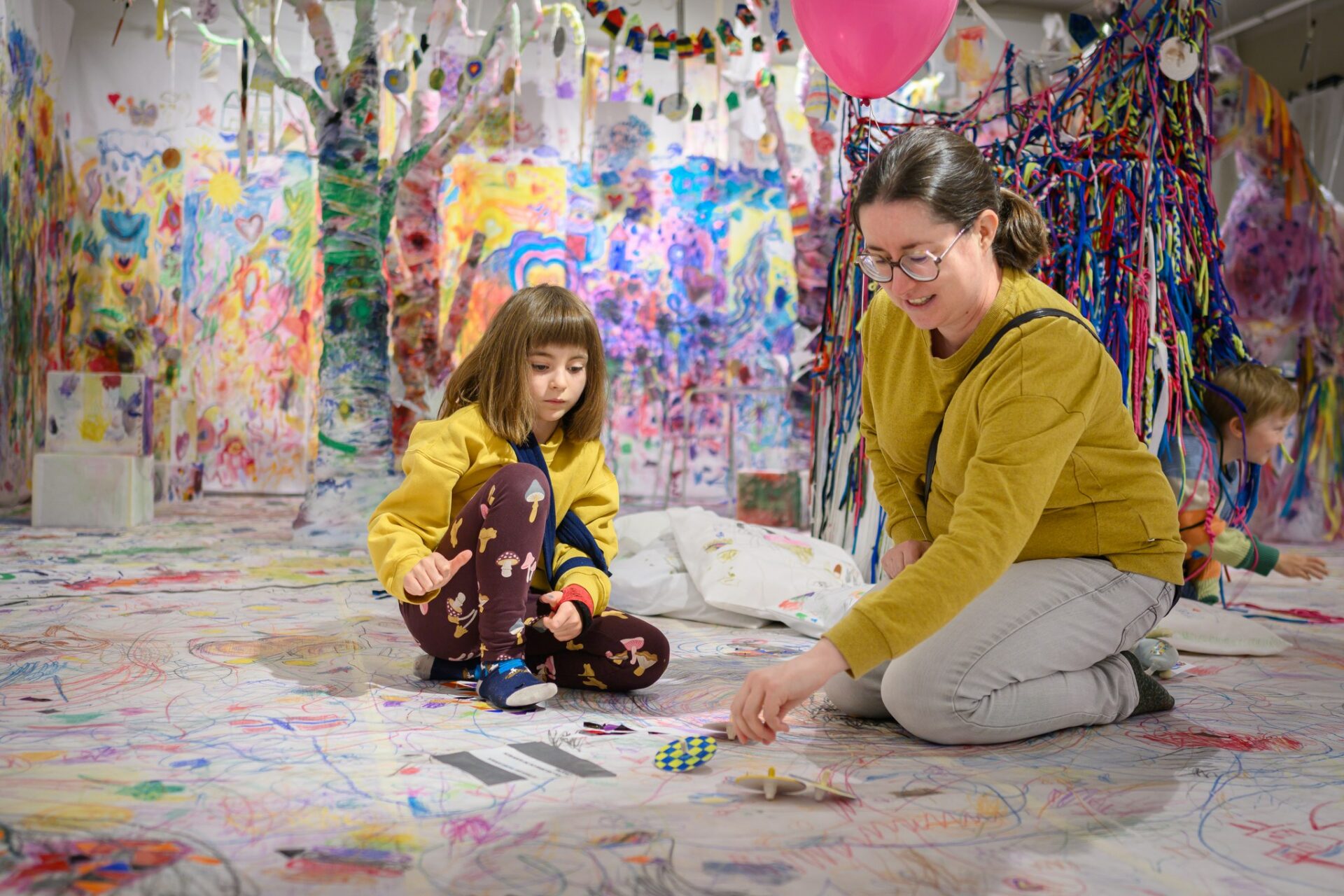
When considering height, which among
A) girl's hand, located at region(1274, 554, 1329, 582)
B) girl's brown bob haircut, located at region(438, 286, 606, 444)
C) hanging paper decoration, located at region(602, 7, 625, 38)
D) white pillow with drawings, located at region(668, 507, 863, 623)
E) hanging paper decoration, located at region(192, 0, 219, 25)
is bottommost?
white pillow with drawings, located at region(668, 507, 863, 623)

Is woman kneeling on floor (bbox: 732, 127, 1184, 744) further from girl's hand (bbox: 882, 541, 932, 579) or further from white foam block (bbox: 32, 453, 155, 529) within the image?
white foam block (bbox: 32, 453, 155, 529)

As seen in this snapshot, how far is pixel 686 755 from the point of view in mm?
1323

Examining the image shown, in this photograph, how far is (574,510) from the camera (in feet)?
5.93

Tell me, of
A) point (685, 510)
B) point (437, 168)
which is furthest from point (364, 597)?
point (437, 168)

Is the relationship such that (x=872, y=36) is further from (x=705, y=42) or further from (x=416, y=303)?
(x=416, y=303)

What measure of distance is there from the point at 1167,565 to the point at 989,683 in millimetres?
333

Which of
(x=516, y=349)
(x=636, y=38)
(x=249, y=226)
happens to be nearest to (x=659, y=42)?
(x=636, y=38)

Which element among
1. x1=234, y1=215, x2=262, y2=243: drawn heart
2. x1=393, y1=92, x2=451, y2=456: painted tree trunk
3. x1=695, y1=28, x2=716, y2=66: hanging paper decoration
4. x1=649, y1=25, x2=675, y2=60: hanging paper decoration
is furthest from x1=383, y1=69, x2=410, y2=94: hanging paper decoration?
x1=234, y1=215, x2=262, y2=243: drawn heart

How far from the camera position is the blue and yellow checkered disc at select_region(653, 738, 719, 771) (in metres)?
1.30

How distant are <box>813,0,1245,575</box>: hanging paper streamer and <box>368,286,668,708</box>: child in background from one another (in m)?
1.08

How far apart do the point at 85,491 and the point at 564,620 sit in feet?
10.5

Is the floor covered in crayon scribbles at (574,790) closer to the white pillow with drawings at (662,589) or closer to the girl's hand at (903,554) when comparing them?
the girl's hand at (903,554)

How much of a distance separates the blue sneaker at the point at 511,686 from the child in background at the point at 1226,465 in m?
1.38

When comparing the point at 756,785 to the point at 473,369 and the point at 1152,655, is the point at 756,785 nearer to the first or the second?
the point at 473,369
